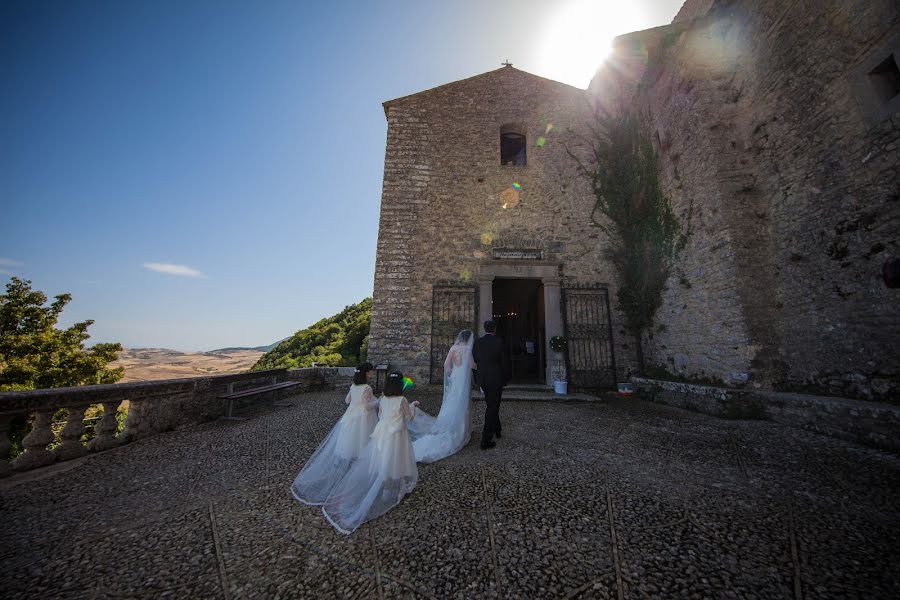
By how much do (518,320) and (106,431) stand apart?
42.2 feet

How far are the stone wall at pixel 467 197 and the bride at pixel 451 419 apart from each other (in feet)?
12.2

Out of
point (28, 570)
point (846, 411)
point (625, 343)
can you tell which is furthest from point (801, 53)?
point (28, 570)

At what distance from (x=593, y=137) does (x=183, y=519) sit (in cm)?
1183

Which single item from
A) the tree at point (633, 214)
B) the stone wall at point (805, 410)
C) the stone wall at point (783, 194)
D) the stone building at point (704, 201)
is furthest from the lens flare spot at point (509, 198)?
the stone wall at point (805, 410)

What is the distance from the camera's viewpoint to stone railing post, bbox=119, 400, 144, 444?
425cm

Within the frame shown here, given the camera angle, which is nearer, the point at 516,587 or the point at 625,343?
the point at 516,587

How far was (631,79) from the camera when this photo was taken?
9023mm

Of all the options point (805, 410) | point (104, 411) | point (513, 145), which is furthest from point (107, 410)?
point (513, 145)

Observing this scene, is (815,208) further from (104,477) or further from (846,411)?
(104,477)

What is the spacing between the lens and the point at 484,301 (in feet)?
27.8

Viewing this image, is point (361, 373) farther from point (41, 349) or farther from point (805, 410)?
point (41, 349)

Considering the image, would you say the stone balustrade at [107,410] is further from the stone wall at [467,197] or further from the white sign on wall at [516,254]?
the white sign on wall at [516,254]

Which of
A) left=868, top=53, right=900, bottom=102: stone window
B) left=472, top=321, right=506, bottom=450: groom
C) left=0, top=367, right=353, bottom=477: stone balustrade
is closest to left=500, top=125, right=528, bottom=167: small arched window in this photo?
left=868, top=53, right=900, bottom=102: stone window

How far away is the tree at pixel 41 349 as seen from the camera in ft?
34.8
